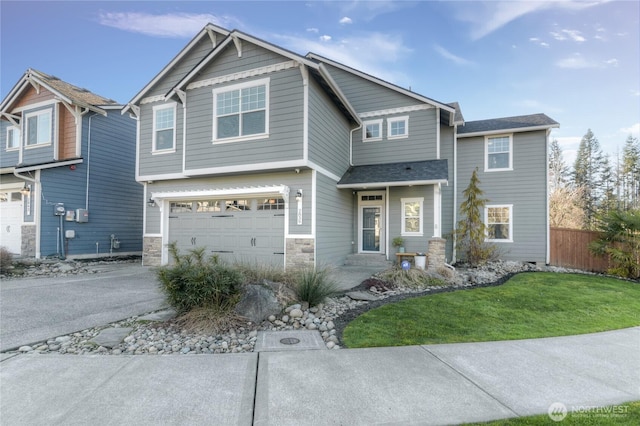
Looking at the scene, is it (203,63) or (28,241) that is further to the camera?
(28,241)

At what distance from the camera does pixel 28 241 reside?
1174 centimetres

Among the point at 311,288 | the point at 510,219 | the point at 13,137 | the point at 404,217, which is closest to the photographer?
the point at 311,288

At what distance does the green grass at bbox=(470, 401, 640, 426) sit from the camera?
2361 millimetres

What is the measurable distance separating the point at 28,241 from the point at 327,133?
12.3 meters

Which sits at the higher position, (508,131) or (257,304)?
(508,131)

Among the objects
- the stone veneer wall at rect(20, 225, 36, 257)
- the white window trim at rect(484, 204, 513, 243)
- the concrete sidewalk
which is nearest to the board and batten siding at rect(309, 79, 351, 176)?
the white window trim at rect(484, 204, 513, 243)

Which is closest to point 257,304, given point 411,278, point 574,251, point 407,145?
point 411,278

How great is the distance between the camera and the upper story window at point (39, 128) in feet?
43.7

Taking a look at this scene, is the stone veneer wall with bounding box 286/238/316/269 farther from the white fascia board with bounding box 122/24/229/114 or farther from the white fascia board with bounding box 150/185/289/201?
the white fascia board with bounding box 122/24/229/114

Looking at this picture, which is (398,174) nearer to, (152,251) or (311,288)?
(311,288)

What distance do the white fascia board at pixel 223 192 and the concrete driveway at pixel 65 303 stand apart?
3098mm

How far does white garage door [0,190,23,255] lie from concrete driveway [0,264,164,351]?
5.51m

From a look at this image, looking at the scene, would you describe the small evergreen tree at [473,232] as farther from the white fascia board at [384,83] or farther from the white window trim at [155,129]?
the white window trim at [155,129]

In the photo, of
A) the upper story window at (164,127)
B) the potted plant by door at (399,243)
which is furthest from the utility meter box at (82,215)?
the potted plant by door at (399,243)
